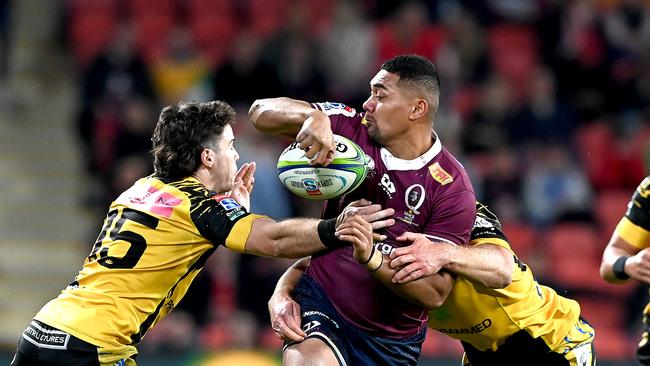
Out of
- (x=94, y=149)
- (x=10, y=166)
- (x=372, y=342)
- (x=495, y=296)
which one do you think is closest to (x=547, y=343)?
(x=495, y=296)

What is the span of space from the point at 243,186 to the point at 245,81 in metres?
5.13

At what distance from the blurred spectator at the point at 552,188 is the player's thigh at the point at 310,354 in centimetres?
586

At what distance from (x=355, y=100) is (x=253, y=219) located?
18.8 ft

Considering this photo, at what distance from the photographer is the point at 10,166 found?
12.2 metres

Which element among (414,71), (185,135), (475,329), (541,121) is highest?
(414,71)

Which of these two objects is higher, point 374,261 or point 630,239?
point 374,261

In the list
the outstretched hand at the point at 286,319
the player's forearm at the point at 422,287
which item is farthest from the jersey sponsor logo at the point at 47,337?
the player's forearm at the point at 422,287

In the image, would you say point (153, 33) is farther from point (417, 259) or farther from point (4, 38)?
point (417, 259)

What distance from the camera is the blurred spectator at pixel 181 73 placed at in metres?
11.6

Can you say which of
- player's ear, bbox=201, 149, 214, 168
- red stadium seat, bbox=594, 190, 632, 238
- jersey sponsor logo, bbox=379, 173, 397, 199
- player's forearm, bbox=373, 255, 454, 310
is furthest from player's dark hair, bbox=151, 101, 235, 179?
red stadium seat, bbox=594, 190, 632, 238

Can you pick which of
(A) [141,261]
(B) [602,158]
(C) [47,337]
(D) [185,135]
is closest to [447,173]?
(D) [185,135]

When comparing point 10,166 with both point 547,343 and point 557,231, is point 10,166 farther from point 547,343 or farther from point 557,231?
point 547,343

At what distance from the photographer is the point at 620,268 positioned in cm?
610

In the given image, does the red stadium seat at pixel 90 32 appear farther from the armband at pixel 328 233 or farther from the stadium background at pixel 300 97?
the armband at pixel 328 233
